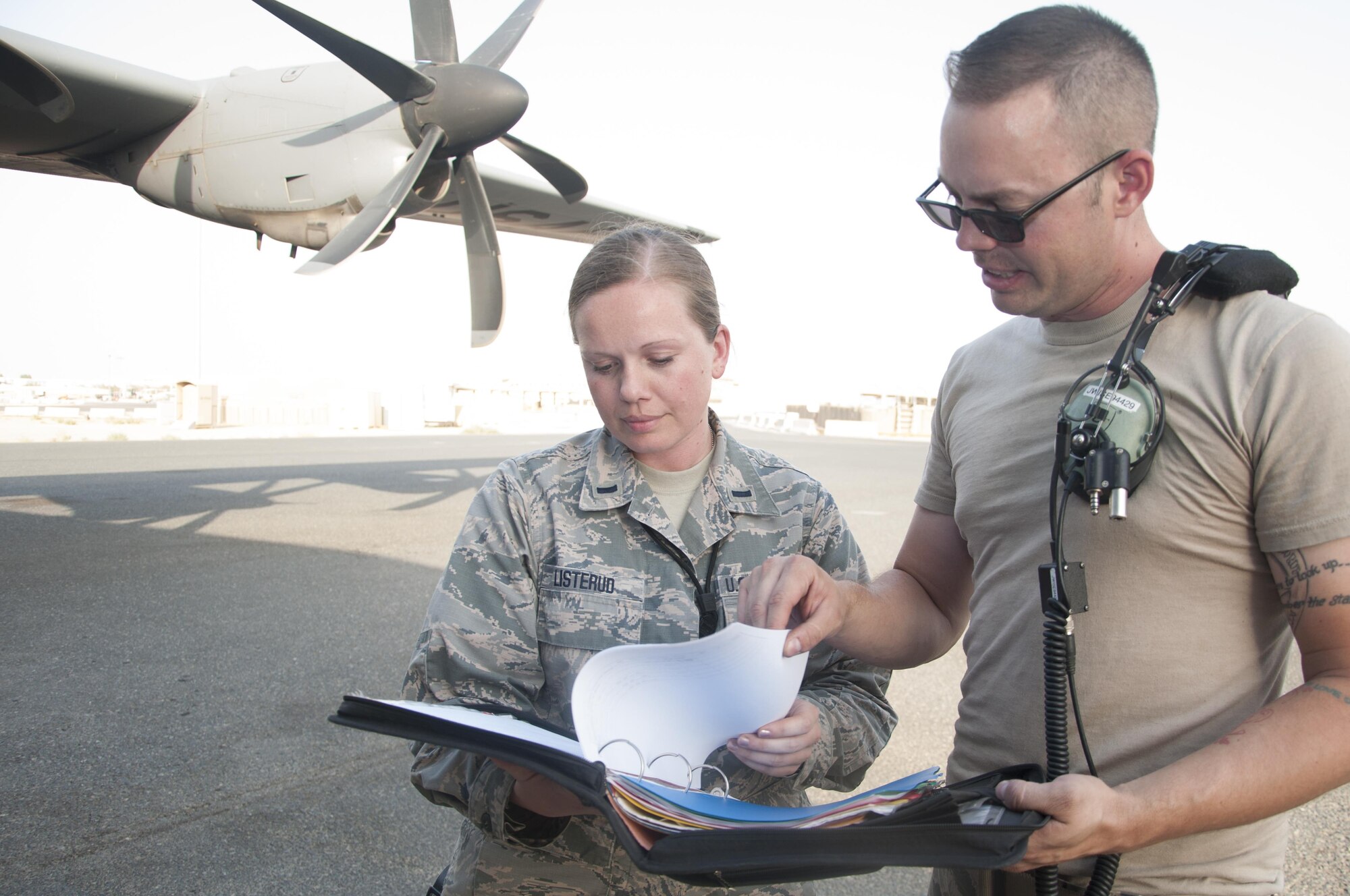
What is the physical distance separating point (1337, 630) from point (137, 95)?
32.7ft

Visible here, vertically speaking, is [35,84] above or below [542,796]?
above

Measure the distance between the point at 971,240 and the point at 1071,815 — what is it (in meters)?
1.03

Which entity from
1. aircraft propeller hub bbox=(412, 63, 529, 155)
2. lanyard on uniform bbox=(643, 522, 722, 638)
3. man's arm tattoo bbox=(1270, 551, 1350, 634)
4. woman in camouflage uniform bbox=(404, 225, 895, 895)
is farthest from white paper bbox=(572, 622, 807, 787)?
aircraft propeller hub bbox=(412, 63, 529, 155)

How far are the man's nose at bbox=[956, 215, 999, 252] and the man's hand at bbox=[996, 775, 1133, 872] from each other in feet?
3.14

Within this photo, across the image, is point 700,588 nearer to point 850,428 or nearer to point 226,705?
point 226,705

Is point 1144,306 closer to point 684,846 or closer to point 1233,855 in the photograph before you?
point 1233,855

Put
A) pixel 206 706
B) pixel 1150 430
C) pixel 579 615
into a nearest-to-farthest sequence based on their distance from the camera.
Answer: pixel 1150 430 → pixel 579 615 → pixel 206 706

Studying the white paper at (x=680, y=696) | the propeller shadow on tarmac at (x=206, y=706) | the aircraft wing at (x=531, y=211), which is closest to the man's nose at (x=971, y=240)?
the white paper at (x=680, y=696)

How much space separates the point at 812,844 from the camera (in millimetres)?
1098

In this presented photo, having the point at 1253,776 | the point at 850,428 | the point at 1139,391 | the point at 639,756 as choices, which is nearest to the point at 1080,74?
the point at 1139,391

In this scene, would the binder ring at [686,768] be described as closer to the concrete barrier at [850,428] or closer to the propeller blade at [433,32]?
the propeller blade at [433,32]

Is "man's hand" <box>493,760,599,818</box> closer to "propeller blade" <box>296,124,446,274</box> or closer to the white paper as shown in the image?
the white paper

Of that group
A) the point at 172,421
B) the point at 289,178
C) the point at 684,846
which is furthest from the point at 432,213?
the point at 172,421

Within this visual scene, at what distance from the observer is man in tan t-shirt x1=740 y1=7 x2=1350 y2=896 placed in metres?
1.31
